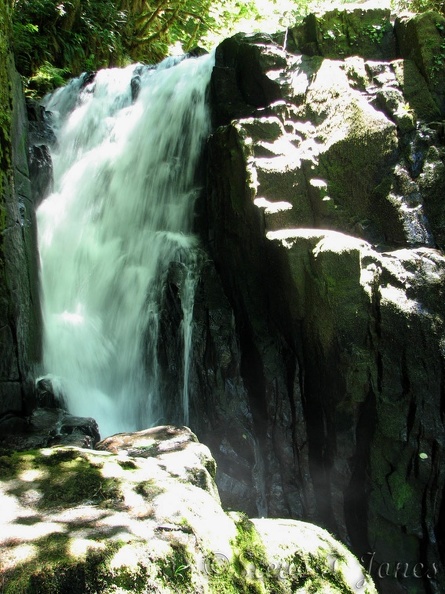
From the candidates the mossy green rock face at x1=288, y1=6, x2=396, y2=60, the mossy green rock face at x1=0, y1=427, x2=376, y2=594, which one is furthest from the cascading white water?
the mossy green rock face at x1=0, y1=427, x2=376, y2=594

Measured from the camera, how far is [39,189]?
26.2 ft

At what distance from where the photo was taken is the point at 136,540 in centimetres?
197

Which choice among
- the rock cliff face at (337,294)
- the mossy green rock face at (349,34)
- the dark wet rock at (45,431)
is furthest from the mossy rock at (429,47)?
the dark wet rock at (45,431)

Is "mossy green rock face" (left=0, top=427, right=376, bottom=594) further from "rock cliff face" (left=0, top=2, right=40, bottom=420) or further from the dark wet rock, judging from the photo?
"rock cliff face" (left=0, top=2, right=40, bottom=420)

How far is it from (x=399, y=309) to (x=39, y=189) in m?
6.18

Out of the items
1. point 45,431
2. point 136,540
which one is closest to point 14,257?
point 45,431

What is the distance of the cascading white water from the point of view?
6.25 m

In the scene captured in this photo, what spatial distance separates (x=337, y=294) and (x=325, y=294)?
0.41 feet

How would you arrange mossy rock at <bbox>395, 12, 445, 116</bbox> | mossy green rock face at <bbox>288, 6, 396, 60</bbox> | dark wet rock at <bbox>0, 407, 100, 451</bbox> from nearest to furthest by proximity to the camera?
1. dark wet rock at <bbox>0, 407, 100, 451</bbox>
2. mossy rock at <bbox>395, 12, 445, 116</bbox>
3. mossy green rock face at <bbox>288, 6, 396, 60</bbox>

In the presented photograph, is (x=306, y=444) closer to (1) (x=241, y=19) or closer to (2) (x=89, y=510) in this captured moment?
(2) (x=89, y=510)

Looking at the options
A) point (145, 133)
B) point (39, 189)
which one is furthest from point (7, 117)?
point (145, 133)

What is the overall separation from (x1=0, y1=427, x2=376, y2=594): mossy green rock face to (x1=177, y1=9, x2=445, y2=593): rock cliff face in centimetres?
272

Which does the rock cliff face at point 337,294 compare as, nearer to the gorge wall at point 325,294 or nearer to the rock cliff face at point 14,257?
the gorge wall at point 325,294

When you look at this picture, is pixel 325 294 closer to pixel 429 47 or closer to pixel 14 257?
pixel 14 257
